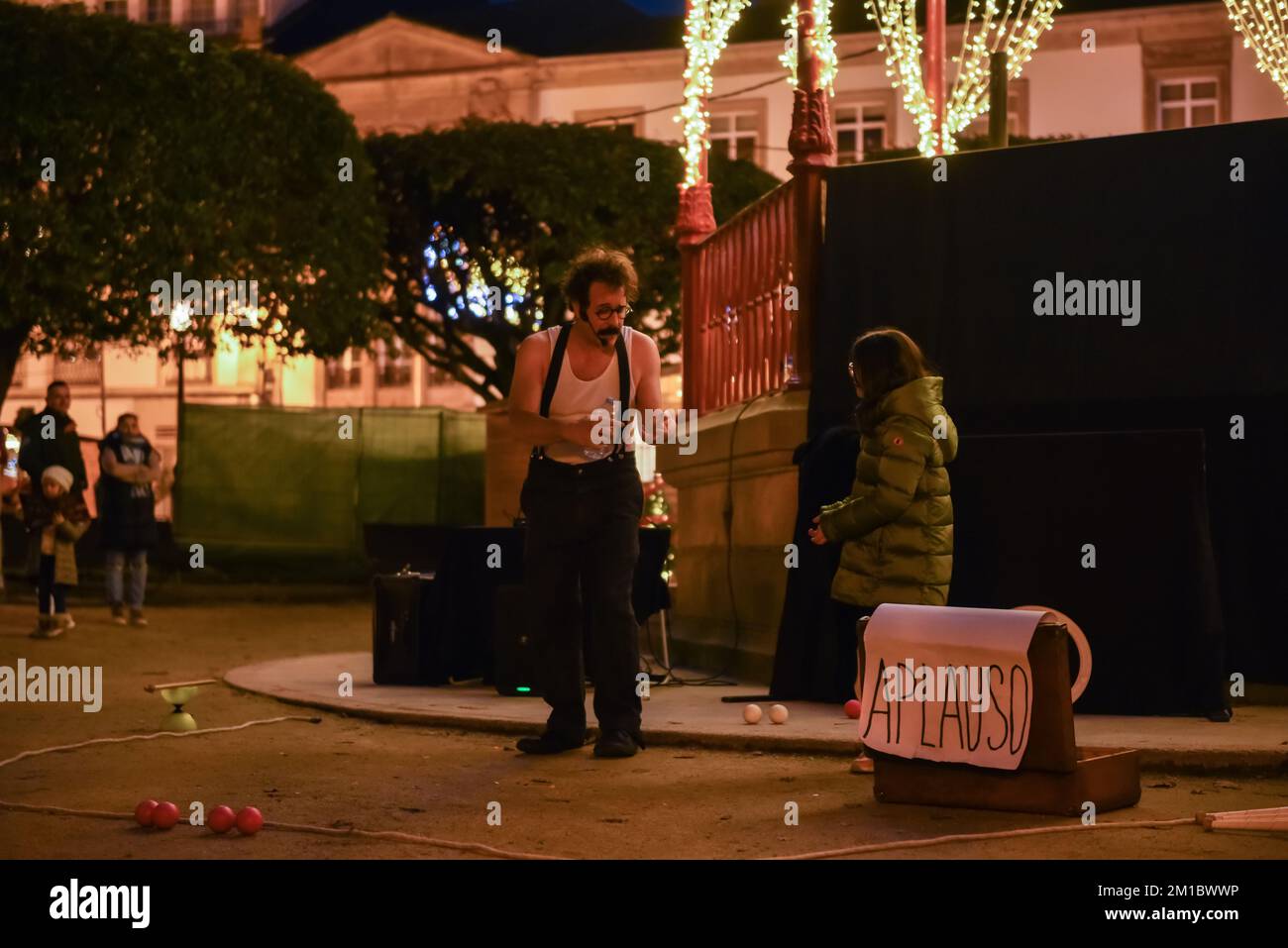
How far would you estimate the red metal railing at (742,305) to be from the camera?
10898 millimetres

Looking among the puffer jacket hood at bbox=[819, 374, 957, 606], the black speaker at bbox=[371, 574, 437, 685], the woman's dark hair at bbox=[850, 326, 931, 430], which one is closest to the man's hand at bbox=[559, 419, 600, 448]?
the puffer jacket hood at bbox=[819, 374, 957, 606]

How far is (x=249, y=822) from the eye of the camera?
5.66m

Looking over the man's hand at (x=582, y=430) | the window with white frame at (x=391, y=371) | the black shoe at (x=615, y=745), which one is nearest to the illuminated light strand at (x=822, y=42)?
the man's hand at (x=582, y=430)

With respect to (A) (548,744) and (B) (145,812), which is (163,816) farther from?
(A) (548,744)

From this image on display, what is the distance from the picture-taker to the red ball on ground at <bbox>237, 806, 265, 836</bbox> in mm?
5660

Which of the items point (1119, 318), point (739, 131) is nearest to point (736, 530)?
point (1119, 318)

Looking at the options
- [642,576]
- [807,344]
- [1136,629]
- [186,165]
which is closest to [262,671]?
[642,576]

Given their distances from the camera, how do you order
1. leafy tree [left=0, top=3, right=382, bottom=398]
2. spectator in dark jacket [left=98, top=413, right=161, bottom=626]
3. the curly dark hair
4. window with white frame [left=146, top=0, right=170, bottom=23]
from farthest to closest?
1. window with white frame [left=146, top=0, right=170, bottom=23]
2. leafy tree [left=0, top=3, right=382, bottom=398]
3. spectator in dark jacket [left=98, top=413, right=161, bottom=626]
4. the curly dark hair

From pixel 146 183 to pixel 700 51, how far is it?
42.3ft

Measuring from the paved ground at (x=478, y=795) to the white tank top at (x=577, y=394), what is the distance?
1.35 metres

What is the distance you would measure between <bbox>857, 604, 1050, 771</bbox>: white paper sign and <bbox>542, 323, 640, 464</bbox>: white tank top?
5.71ft

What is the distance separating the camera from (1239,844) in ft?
17.9

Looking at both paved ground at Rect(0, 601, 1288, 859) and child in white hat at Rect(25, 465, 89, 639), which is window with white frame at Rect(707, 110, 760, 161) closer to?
child in white hat at Rect(25, 465, 89, 639)

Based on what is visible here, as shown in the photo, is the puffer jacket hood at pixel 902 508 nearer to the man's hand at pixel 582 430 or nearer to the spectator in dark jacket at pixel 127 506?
the man's hand at pixel 582 430
